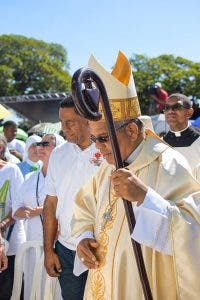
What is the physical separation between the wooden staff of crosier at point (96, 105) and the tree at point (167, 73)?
1433 inches

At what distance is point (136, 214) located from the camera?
2.63 m

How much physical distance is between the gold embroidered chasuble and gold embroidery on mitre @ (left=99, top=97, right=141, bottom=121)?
16cm

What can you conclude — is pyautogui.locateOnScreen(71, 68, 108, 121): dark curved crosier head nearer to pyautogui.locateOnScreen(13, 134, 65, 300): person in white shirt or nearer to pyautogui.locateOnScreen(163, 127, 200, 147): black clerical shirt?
pyautogui.locateOnScreen(13, 134, 65, 300): person in white shirt

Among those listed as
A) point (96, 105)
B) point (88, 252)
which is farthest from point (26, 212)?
point (96, 105)

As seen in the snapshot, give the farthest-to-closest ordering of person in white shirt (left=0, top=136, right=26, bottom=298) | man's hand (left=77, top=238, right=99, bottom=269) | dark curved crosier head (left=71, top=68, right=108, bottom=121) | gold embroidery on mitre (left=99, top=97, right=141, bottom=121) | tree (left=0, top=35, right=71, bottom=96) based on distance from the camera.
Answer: tree (left=0, top=35, right=71, bottom=96), person in white shirt (left=0, top=136, right=26, bottom=298), man's hand (left=77, top=238, right=99, bottom=269), gold embroidery on mitre (left=99, top=97, right=141, bottom=121), dark curved crosier head (left=71, top=68, right=108, bottom=121)

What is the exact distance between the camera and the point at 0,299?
4.85 metres

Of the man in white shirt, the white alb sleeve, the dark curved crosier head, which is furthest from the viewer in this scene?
the man in white shirt

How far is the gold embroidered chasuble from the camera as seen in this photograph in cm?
236

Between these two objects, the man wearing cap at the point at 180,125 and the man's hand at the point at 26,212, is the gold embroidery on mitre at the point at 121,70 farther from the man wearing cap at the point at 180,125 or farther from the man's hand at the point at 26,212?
the man wearing cap at the point at 180,125

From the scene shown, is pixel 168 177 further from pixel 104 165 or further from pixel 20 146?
pixel 20 146

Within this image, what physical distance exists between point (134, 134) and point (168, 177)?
36 centimetres

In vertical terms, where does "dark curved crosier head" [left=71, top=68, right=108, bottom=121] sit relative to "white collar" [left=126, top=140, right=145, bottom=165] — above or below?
above

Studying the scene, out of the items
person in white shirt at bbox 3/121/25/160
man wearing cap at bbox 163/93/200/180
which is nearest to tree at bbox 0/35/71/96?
person in white shirt at bbox 3/121/25/160

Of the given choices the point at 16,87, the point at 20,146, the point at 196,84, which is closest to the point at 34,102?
the point at 20,146
